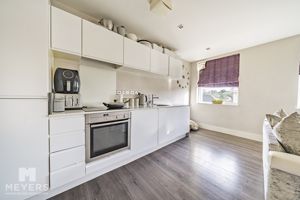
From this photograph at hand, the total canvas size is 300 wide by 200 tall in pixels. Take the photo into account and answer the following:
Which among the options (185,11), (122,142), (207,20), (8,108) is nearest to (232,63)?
(207,20)

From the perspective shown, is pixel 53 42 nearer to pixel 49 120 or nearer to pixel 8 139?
pixel 49 120

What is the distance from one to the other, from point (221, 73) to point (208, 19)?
2143 mm

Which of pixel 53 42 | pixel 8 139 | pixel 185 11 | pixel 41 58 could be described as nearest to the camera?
pixel 8 139

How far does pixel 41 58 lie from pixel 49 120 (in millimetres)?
625

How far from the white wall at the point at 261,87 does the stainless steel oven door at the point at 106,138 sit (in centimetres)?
320

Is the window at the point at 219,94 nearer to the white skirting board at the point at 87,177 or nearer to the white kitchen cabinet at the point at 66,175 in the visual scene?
the white skirting board at the point at 87,177

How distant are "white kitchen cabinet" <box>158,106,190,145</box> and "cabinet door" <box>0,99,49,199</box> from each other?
1.80 metres

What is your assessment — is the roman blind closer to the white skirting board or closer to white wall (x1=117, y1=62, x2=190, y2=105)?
white wall (x1=117, y1=62, x2=190, y2=105)

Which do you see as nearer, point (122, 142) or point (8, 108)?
point (8, 108)

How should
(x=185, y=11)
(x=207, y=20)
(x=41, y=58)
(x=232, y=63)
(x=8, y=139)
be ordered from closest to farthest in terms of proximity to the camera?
1. (x=8, y=139)
2. (x=41, y=58)
3. (x=185, y=11)
4. (x=207, y=20)
5. (x=232, y=63)

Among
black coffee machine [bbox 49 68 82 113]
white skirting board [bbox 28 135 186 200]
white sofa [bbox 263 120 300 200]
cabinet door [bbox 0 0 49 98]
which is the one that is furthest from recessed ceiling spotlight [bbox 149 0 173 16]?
white skirting board [bbox 28 135 186 200]

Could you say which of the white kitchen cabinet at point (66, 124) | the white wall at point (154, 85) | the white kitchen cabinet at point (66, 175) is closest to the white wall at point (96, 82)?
the white wall at point (154, 85)

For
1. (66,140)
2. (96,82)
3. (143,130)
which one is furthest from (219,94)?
(66,140)

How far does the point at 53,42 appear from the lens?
4.79ft
